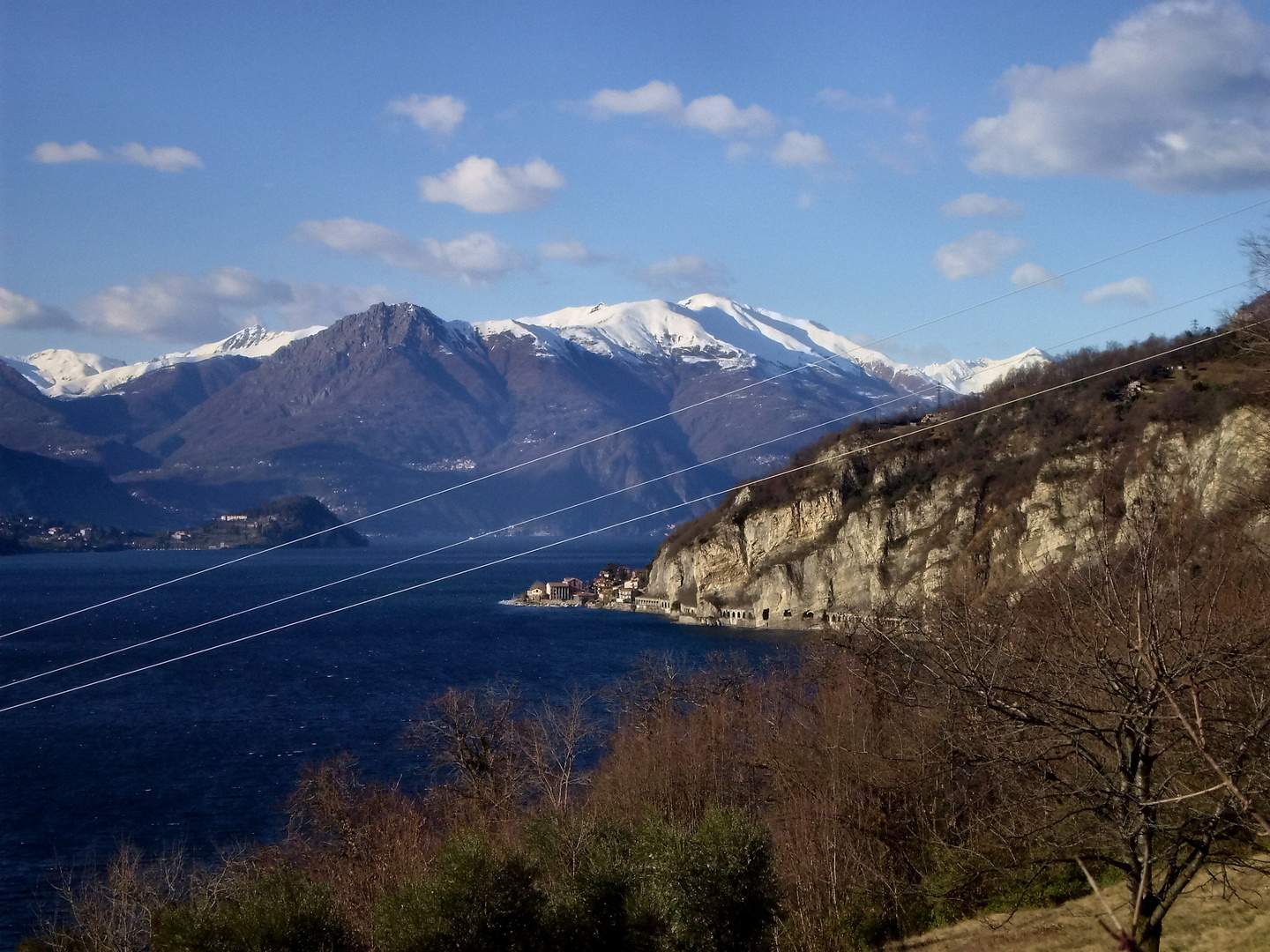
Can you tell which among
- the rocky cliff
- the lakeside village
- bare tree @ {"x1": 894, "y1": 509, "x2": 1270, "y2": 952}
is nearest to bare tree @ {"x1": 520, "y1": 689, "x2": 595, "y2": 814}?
bare tree @ {"x1": 894, "y1": 509, "x2": 1270, "y2": 952}

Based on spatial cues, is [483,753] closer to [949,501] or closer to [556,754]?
[556,754]

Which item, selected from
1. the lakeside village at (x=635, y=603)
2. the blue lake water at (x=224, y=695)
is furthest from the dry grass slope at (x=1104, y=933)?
the lakeside village at (x=635, y=603)

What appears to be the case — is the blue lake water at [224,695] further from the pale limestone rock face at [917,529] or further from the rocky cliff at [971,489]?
the rocky cliff at [971,489]

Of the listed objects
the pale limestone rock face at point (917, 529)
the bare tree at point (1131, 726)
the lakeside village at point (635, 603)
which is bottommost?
the lakeside village at point (635, 603)

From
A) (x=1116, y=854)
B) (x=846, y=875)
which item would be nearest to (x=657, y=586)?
(x=846, y=875)

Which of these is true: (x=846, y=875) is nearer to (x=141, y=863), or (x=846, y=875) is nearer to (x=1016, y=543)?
(x=141, y=863)
